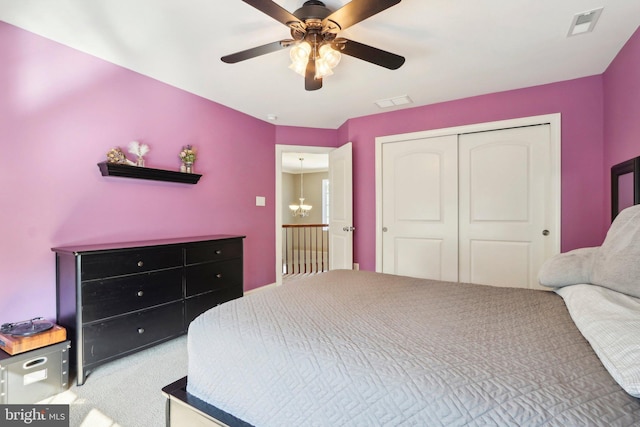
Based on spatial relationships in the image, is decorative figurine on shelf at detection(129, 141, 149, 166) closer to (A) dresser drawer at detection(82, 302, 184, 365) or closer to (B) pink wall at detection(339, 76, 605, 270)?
(A) dresser drawer at detection(82, 302, 184, 365)

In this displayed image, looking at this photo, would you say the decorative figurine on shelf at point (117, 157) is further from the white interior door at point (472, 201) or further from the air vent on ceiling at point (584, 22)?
the air vent on ceiling at point (584, 22)

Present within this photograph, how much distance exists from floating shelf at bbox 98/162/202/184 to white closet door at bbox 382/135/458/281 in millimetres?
2259

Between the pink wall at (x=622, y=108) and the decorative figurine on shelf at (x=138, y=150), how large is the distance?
3.76 metres

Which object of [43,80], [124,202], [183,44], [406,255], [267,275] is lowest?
[267,275]

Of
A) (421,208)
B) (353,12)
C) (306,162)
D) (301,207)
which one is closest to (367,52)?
(353,12)

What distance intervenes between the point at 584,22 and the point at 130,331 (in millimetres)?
3756

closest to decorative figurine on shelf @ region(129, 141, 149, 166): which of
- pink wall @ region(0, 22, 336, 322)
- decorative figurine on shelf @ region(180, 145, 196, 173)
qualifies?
pink wall @ region(0, 22, 336, 322)

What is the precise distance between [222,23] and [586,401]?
7.93 ft

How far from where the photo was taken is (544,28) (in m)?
2.00

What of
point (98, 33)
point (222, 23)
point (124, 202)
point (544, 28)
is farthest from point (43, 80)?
point (544, 28)

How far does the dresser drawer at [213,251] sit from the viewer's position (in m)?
2.54

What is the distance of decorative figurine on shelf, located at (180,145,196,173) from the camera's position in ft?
9.65

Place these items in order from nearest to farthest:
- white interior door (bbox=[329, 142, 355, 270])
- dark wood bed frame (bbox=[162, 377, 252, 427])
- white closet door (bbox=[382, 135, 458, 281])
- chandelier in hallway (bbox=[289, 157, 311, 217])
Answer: dark wood bed frame (bbox=[162, 377, 252, 427])
white closet door (bbox=[382, 135, 458, 281])
white interior door (bbox=[329, 142, 355, 270])
chandelier in hallway (bbox=[289, 157, 311, 217])

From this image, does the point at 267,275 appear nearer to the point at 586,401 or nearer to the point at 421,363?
the point at 421,363
